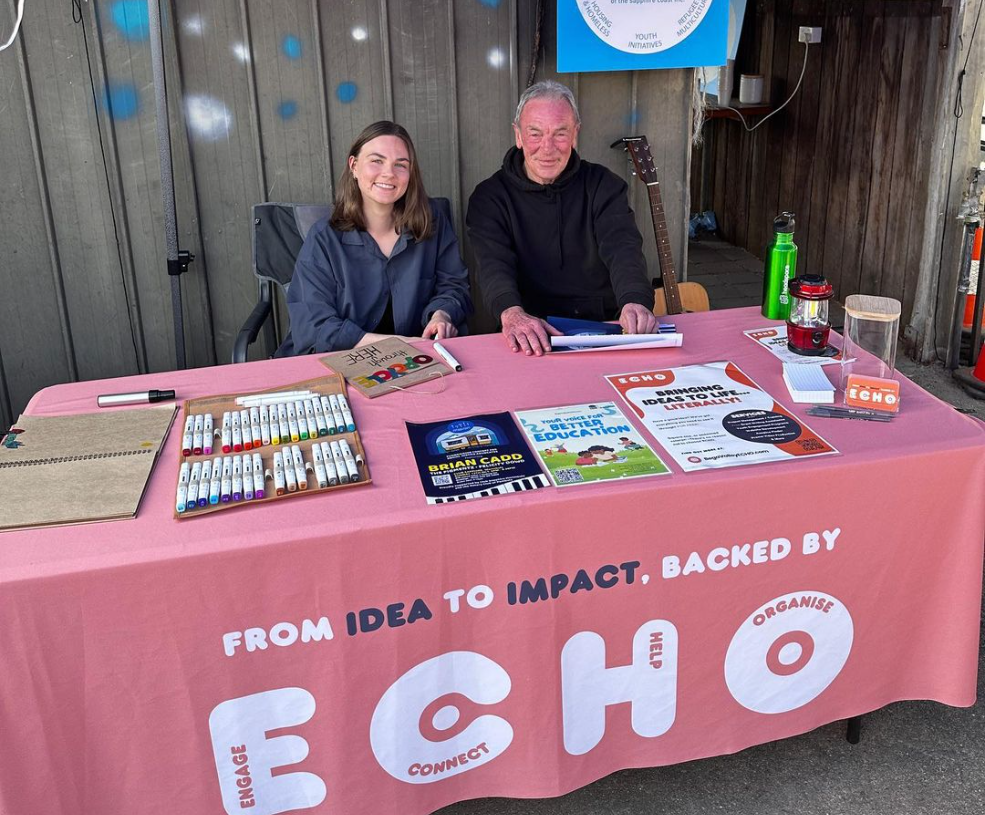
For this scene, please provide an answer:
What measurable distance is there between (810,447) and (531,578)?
574 millimetres

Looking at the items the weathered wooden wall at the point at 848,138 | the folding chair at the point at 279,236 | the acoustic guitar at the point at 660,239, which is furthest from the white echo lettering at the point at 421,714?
the weathered wooden wall at the point at 848,138

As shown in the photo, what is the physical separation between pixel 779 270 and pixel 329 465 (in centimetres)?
128

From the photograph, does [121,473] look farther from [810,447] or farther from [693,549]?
[810,447]

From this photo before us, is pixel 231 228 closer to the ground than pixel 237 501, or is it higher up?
higher up

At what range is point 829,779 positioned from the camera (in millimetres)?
1888

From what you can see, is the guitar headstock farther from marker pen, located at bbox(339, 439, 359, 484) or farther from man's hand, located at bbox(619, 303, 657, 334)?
marker pen, located at bbox(339, 439, 359, 484)

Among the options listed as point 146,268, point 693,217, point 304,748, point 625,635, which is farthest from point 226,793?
point 693,217

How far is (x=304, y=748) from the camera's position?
1551 mm

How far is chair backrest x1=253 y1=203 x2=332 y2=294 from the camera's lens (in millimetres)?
2957

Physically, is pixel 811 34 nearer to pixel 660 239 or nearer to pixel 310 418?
pixel 660 239

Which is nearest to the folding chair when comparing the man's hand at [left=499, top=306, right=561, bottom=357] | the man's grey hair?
the man's grey hair

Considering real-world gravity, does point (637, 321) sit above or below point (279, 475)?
above

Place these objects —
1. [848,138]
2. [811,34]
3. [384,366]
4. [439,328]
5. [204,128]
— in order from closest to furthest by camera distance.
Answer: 1. [384,366]
2. [439,328]
3. [204,128]
4. [848,138]
5. [811,34]

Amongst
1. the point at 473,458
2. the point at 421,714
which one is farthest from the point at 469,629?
the point at 473,458
